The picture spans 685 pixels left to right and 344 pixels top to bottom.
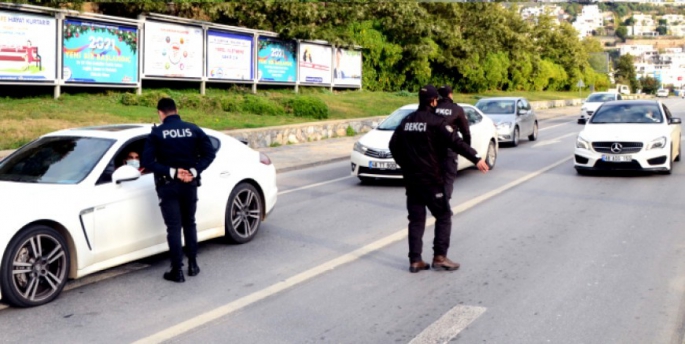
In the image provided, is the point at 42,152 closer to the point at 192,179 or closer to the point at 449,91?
the point at 192,179

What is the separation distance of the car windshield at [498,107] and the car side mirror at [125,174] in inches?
726

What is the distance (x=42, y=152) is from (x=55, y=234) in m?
1.53

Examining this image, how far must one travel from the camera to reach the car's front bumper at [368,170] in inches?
566

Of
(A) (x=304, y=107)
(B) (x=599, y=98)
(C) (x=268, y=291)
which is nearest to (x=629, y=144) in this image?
(C) (x=268, y=291)

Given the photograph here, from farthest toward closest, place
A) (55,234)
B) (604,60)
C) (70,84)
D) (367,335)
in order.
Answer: (604,60)
(70,84)
(55,234)
(367,335)

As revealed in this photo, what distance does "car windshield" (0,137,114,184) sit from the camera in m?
7.55

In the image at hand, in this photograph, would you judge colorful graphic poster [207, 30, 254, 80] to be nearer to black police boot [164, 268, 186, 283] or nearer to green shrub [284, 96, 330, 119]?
green shrub [284, 96, 330, 119]

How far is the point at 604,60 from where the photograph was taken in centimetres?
10288

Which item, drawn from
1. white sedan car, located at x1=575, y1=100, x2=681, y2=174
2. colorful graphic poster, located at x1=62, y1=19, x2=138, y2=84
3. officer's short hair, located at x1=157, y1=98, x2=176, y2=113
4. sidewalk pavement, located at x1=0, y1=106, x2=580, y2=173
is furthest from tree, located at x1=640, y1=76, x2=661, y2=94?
officer's short hair, located at x1=157, y1=98, x2=176, y2=113

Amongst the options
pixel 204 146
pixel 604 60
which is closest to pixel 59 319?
pixel 204 146

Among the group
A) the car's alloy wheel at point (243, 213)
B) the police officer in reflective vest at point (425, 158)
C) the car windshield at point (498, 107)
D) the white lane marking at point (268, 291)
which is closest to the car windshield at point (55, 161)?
the car's alloy wheel at point (243, 213)

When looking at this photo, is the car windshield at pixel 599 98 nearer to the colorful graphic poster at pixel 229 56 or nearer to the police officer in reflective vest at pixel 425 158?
the colorful graphic poster at pixel 229 56

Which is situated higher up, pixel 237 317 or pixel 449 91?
pixel 449 91

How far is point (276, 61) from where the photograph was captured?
3055cm
